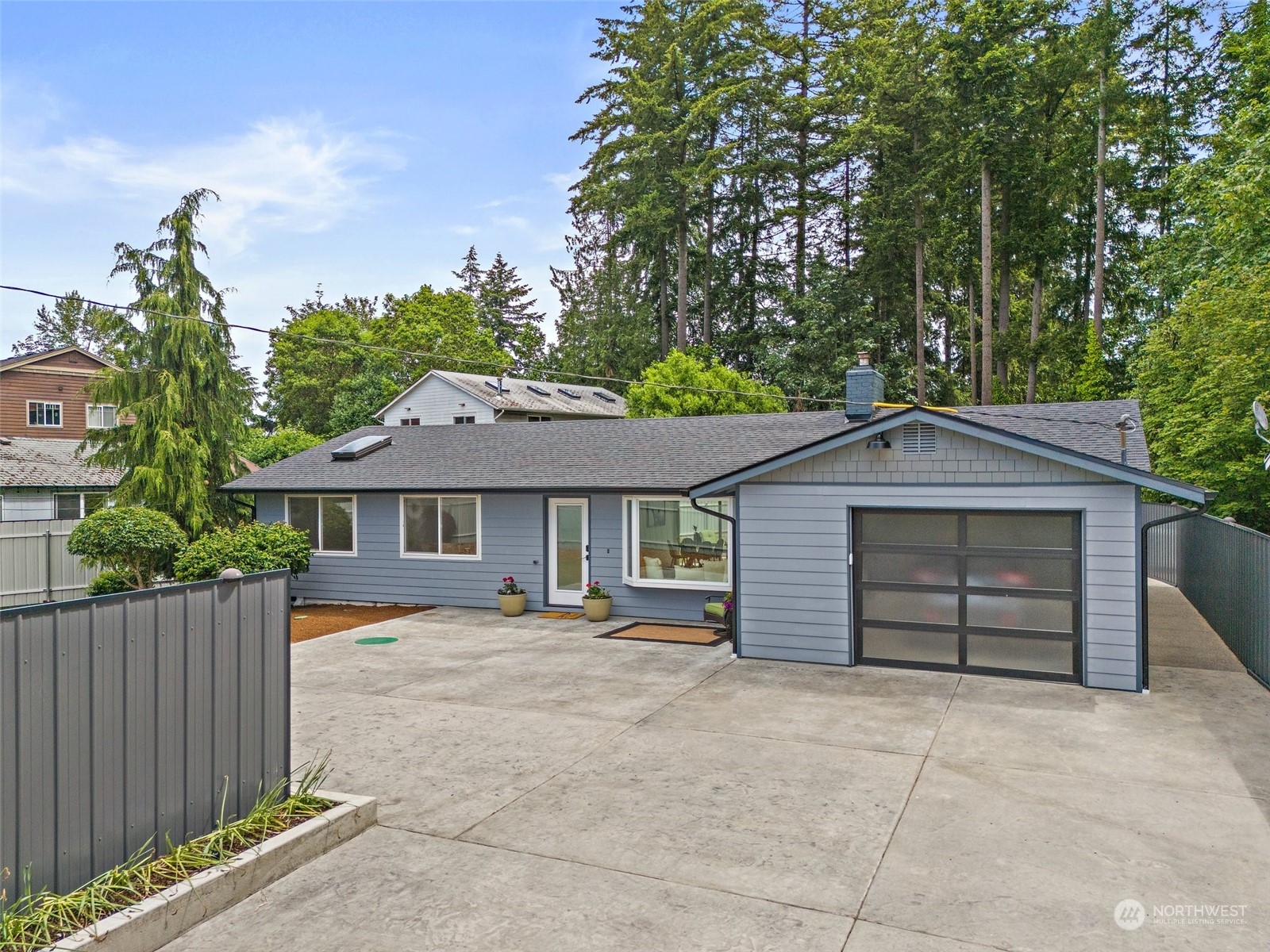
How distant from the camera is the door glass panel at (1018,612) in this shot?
8477 millimetres

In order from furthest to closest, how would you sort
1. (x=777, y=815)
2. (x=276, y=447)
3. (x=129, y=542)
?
(x=276, y=447) < (x=129, y=542) < (x=777, y=815)

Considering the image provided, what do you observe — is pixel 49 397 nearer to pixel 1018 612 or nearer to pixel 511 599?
pixel 511 599

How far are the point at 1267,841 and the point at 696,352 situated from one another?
→ 85.6ft

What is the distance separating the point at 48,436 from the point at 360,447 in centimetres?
2034

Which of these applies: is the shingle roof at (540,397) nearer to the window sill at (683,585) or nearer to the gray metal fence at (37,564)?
the gray metal fence at (37,564)

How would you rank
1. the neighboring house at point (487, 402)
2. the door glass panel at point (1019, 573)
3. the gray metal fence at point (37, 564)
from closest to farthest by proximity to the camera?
the door glass panel at point (1019, 573), the gray metal fence at point (37, 564), the neighboring house at point (487, 402)

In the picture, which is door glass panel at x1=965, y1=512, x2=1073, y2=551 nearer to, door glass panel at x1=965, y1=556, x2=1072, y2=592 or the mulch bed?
door glass panel at x1=965, y1=556, x2=1072, y2=592

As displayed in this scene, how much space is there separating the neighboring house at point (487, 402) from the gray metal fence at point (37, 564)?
13.9 metres

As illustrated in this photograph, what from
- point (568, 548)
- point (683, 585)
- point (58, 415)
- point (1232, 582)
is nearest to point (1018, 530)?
point (1232, 582)

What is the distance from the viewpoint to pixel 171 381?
625 inches

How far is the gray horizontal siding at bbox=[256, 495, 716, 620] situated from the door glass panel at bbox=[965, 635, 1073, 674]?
4.06 m

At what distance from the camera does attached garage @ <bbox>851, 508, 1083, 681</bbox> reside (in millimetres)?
8477

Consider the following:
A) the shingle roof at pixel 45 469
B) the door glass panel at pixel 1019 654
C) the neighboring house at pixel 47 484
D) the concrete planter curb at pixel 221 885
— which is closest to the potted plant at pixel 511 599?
the door glass panel at pixel 1019 654

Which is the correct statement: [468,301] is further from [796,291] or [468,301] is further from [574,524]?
[574,524]
